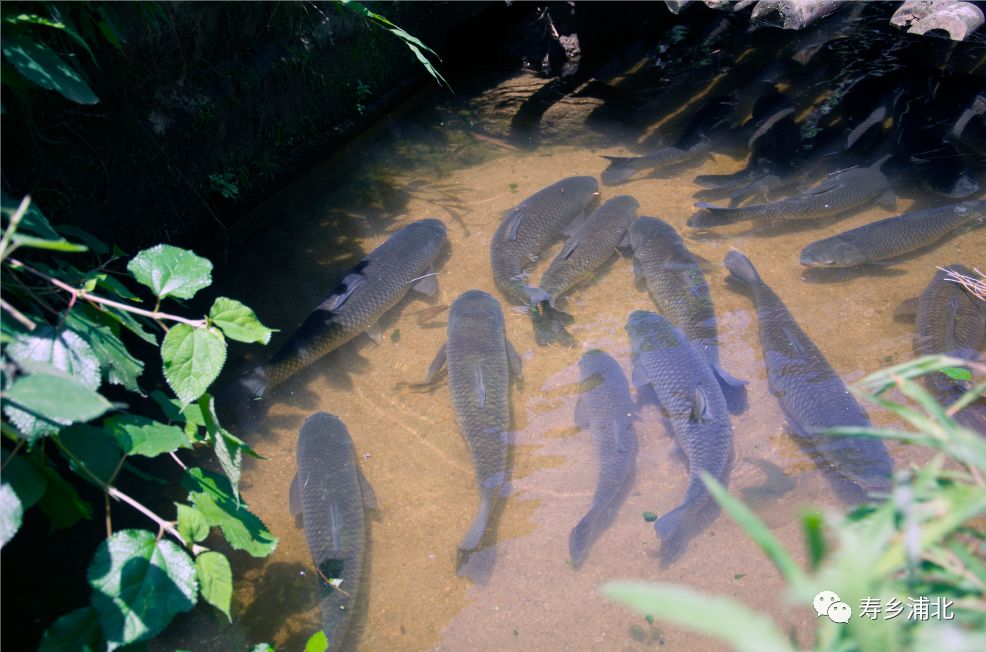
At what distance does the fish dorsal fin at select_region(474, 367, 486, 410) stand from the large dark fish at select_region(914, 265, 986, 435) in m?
2.44

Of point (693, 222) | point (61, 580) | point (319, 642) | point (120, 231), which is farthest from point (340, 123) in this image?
point (319, 642)

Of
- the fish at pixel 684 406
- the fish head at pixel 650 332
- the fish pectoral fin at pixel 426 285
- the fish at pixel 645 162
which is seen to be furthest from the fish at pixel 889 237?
the fish pectoral fin at pixel 426 285

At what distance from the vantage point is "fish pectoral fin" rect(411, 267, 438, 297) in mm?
4777

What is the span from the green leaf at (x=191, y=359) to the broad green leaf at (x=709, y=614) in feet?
4.81

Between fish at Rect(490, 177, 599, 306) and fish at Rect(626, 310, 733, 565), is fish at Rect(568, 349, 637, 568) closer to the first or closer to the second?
fish at Rect(626, 310, 733, 565)

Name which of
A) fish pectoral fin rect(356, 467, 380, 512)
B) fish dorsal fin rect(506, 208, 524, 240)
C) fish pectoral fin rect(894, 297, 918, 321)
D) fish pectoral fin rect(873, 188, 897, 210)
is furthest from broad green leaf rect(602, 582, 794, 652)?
fish pectoral fin rect(873, 188, 897, 210)

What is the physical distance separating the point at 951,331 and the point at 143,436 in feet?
13.8

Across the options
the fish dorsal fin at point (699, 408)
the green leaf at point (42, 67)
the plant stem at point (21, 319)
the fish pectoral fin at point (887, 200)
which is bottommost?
the fish pectoral fin at point (887, 200)

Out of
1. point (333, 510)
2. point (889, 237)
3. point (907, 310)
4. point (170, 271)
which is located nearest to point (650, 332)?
point (907, 310)

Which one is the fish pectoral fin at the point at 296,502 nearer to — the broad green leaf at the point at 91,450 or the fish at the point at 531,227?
the broad green leaf at the point at 91,450

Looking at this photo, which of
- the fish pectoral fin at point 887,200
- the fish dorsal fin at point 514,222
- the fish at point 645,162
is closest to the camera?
the fish dorsal fin at point 514,222

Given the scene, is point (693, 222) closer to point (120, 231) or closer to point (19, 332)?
point (120, 231)

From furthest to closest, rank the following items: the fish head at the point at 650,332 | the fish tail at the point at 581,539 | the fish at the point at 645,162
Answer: the fish at the point at 645,162, the fish head at the point at 650,332, the fish tail at the point at 581,539

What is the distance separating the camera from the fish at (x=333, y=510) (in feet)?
9.89
